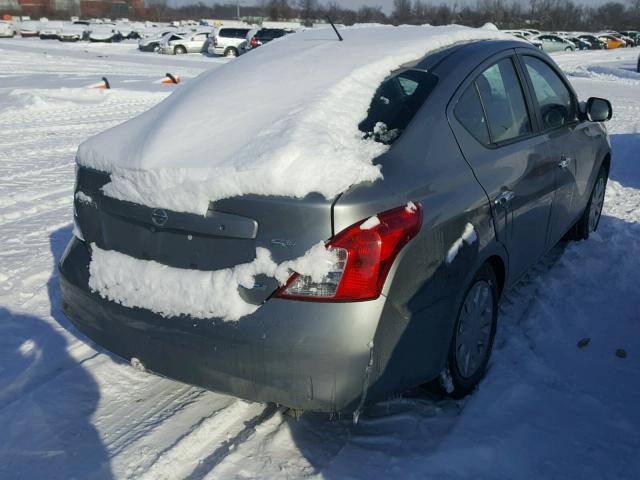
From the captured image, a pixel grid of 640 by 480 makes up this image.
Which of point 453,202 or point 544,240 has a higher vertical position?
point 453,202

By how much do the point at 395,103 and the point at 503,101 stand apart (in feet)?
2.98

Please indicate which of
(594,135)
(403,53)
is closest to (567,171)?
(594,135)

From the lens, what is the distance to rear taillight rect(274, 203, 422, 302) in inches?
95.8

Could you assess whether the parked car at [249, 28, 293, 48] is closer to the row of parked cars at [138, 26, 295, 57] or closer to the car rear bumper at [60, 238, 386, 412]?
the row of parked cars at [138, 26, 295, 57]

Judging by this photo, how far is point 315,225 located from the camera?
Result: 95.1 inches

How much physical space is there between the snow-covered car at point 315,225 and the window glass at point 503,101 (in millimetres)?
19

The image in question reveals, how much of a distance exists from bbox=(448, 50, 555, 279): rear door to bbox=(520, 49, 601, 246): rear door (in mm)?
136

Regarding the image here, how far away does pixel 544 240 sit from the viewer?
13.4 ft

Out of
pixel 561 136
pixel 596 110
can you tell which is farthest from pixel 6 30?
pixel 561 136

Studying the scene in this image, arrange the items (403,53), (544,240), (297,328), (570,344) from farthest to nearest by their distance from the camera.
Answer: (544,240) < (570,344) < (403,53) < (297,328)

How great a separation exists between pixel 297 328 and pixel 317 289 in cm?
16

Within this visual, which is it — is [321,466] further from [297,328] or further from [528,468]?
[528,468]

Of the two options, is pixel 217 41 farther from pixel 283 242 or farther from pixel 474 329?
pixel 283 242

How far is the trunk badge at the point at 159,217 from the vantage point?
2.64m
